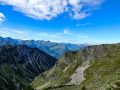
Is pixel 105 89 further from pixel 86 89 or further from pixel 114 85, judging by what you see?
pixel 86 89

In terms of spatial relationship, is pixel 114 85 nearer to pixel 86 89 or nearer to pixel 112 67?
pixel 86 89

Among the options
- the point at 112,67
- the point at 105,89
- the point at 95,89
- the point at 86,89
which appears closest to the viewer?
the point at 105,89

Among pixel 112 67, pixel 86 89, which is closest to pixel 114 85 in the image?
pixel 86 89

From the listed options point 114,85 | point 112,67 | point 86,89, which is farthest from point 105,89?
point 112,67

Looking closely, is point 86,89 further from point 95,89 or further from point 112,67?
point 112,67

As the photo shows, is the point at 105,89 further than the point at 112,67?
No

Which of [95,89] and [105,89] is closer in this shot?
[105,89]

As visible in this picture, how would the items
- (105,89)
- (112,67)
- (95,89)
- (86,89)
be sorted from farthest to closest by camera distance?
(112,67) < (86,89) < (95,89) < (105,89)

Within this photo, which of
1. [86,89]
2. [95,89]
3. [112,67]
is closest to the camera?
[95,89]
